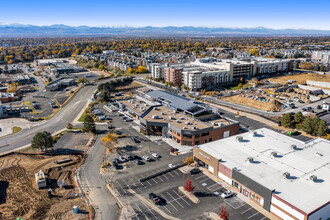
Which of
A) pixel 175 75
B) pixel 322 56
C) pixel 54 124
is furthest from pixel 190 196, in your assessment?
pixel 322 56

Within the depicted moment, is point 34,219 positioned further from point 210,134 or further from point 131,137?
point 210,134

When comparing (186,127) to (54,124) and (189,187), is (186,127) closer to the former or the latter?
(189,187)

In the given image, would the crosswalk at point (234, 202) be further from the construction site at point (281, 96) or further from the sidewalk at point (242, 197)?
the construction site at point (281, 96)

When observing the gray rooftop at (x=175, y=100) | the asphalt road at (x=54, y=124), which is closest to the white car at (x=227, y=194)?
the gray rooftop at (x=175, y=100)

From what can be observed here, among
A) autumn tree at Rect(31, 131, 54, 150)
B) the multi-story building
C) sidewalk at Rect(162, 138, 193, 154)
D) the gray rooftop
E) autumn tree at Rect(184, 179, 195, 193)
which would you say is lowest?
sidewalk at Rect(162, 138, 193, 154)

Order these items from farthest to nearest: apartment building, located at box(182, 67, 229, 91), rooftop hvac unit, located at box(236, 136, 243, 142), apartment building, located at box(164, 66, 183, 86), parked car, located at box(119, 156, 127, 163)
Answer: apartment building, located at box(164, 66, 183, 86) → apartment building, located at box(182, 67, 229, 91) → rooftop hvac unit, located at box(236, 136, 243, 142) → parked car, located at box(119, 156, 127, 163)

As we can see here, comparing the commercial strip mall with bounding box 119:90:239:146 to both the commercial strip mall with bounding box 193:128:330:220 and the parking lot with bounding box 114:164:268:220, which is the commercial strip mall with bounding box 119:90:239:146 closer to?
the commercial strip mall with bounding box 193:128:330:220

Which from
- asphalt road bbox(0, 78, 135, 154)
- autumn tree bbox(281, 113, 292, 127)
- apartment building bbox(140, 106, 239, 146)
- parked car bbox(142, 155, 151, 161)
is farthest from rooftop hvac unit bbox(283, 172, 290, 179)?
asphalt road bbox(0, 78, 135, 154)
